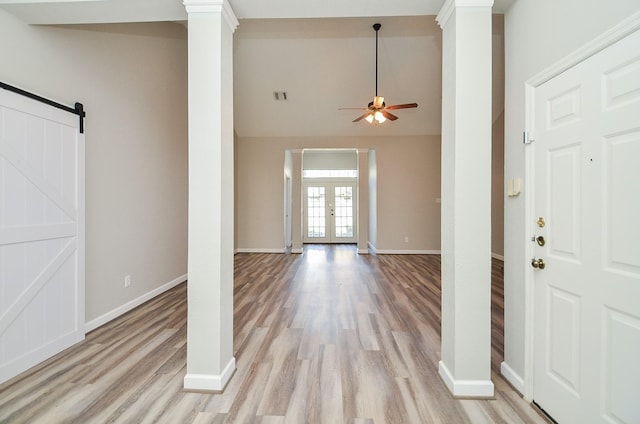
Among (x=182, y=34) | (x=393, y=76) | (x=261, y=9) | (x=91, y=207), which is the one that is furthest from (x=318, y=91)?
(x=91, y=207)

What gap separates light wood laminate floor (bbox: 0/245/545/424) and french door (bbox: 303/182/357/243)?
6146 millimetres

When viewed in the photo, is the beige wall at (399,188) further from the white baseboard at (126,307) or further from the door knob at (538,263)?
the door knob at (538,263)

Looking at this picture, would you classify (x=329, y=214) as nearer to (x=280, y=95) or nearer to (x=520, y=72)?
(x=280, y=95)

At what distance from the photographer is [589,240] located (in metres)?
1.42

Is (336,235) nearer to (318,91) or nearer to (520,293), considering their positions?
(318,91)

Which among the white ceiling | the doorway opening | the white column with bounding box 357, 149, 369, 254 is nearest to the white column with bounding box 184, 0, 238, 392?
the white ceiling

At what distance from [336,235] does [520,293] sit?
7995mm

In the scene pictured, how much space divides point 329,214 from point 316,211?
0.45 meters

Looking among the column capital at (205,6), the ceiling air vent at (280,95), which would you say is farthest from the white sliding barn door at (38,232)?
the ceiling air vent at (280,95)

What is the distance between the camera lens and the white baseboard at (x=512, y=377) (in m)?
1.84

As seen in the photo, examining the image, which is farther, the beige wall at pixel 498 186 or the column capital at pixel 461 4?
the beige wall at pixel 498 186

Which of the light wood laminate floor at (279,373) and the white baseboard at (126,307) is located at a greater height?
the white baseboard at (126,307)

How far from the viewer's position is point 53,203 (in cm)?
233

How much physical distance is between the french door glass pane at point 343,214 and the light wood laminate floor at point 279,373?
6.15 m
